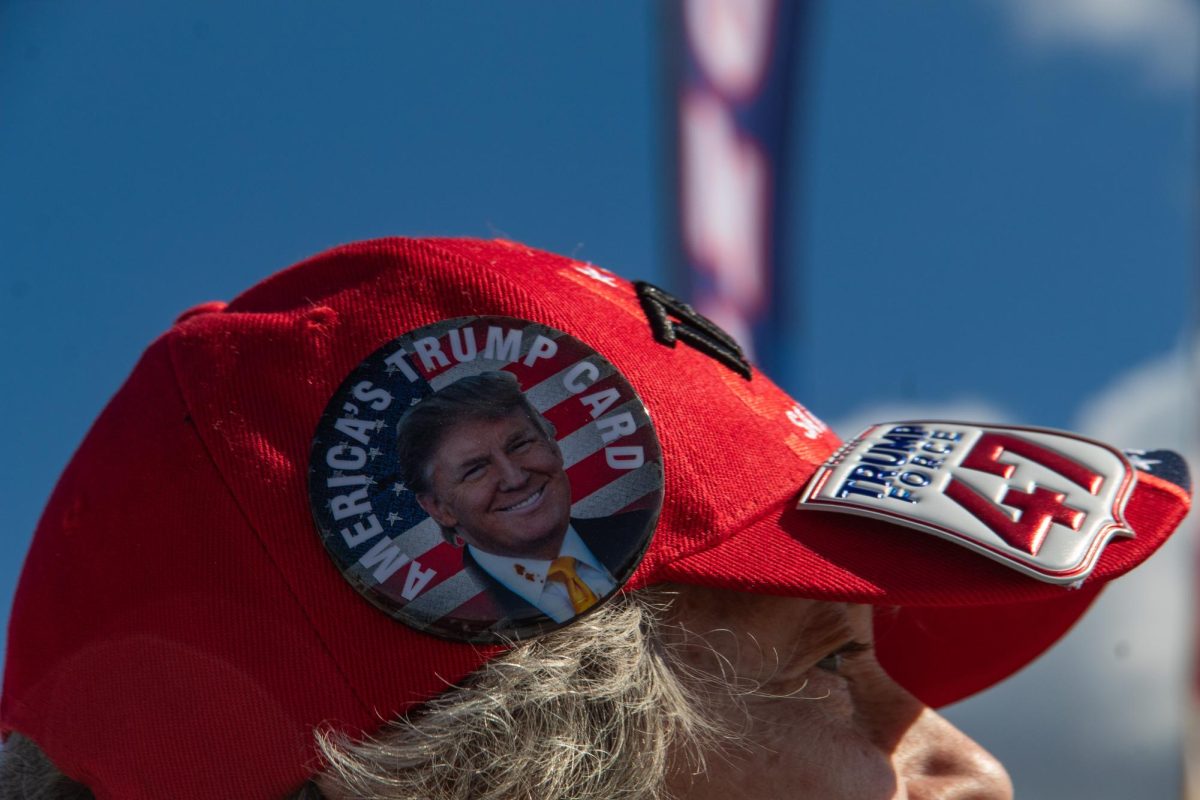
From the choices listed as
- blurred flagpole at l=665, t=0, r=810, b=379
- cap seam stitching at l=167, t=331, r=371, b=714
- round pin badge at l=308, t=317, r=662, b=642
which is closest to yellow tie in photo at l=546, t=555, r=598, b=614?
round pin badge at l=308, t=317, r=662, b=642

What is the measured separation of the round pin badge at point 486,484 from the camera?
699 millimetres

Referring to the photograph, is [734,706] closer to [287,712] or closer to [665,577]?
[665,577]

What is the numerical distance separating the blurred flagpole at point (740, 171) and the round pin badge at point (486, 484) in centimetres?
196

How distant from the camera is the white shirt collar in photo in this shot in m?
0.70

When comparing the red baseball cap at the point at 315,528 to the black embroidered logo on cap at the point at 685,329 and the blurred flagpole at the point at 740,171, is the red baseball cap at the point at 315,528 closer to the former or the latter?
the black embroidered logo on cap at the point at 685,329

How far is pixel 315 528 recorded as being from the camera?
0.71m

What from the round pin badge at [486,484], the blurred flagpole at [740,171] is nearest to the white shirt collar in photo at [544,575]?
the round pin badge at [486,484]

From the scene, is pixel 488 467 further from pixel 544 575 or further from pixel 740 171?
pixel 740 171

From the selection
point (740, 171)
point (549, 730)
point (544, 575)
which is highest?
point (544, 575)

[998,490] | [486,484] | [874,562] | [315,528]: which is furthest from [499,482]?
[998,490]

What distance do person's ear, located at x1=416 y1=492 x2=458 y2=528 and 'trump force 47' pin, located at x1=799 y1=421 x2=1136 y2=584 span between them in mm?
249

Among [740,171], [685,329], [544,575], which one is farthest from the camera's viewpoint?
[740,171]

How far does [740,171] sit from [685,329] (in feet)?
7.15

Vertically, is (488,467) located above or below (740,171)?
above
